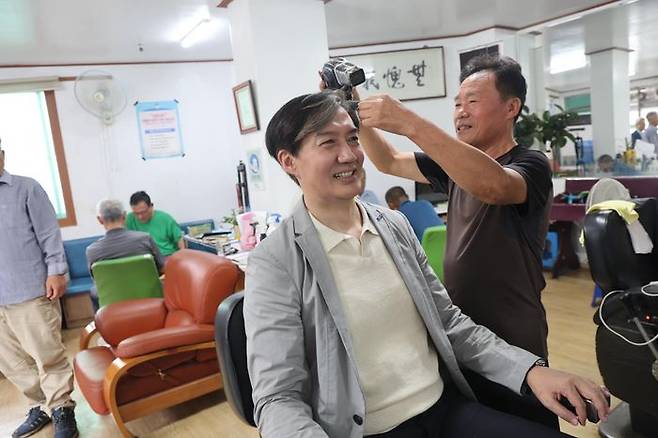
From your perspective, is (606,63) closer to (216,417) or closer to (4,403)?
(216,417)

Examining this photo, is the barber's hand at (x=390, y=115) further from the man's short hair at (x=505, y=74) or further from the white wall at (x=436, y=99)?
the white wall at (x=436, y=99)

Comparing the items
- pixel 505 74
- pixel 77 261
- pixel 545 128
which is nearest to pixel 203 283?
pixel 505 74

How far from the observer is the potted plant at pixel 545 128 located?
4973 millimetres

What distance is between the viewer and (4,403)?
3133 mm

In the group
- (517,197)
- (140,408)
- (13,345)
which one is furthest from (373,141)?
(13,345)

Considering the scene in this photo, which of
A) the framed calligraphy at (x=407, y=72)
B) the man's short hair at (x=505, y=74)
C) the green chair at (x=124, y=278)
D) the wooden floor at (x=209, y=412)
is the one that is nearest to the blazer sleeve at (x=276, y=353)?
the man's short hair at (x=505, y=74)

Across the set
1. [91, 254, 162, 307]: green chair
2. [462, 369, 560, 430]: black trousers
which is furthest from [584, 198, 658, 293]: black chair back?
[91, 254, 162, 307]: green chair

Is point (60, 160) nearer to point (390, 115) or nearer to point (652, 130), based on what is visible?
point (390, 115)

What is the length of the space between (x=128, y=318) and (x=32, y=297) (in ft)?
1.70

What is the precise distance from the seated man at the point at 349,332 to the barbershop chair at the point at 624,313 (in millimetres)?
759

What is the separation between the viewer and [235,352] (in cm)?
119

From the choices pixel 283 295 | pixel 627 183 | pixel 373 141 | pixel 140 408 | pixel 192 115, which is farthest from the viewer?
pixel 192 115

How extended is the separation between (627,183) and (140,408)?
4.06 metres

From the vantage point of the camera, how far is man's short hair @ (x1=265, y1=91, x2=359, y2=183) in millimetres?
1165
